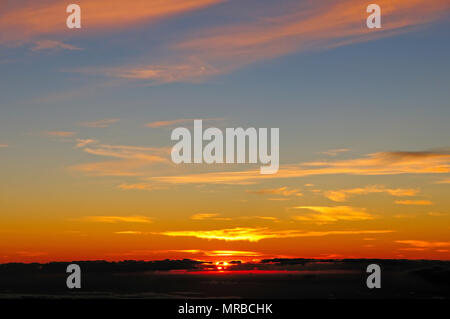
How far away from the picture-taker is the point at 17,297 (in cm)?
7994
